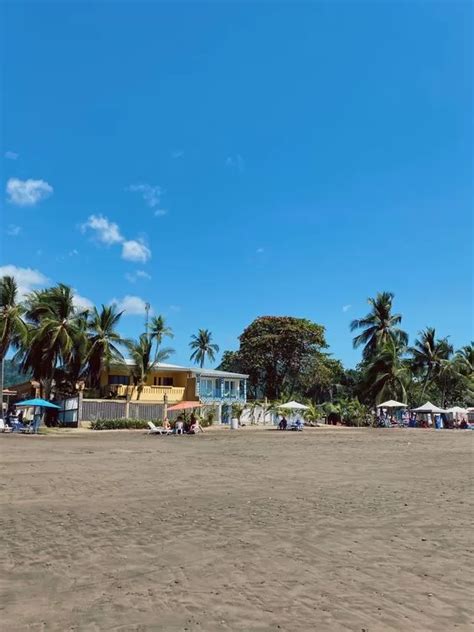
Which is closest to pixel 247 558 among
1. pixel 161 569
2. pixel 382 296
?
pixel 161 569

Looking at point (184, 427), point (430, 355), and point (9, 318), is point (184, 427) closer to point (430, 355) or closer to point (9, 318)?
point (9, 318)

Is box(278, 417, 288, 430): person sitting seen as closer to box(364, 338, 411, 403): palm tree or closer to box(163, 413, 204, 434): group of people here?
box(163, 413, 204, 434): group of people

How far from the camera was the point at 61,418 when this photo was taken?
1499 inches

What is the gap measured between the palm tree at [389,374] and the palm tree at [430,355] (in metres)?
4.01

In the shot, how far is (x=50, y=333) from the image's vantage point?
38844 mm

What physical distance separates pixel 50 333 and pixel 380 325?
31.0m

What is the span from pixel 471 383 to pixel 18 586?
54842mm

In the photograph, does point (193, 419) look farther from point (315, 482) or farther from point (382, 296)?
point (382, 296)

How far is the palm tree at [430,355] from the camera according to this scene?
54.3 meters

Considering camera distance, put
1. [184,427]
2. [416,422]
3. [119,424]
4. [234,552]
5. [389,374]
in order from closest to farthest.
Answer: [234,552], [184,427], [119,424], [416,422], [389,374]

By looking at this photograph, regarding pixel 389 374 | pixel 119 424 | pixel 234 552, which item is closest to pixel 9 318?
pixel 119 424

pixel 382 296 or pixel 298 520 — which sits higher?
pixel 382 296

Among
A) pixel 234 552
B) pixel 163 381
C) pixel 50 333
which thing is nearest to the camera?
pixel 234 552

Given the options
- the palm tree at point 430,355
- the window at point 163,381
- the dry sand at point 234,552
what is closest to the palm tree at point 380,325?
the palm tree at point 430,355
